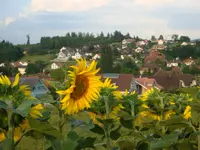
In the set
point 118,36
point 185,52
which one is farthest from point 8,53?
point 118,36

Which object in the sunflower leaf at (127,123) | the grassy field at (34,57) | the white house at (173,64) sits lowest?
the white house at (173,64)

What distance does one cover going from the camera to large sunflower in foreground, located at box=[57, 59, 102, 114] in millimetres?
1397

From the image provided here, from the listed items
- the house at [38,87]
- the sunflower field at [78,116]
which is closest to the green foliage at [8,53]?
the house at [38,87]

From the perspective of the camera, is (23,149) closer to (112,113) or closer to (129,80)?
(112,113)

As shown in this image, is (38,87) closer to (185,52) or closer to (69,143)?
(69,143)

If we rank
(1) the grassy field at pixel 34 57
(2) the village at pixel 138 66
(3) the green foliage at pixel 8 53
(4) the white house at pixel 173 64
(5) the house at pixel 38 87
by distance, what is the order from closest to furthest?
(5) the house at pixel 38 87
(2) the village at pixel 138 66
(4) the white house at pixel 173 64
(3) the green foliage at pixel 8 53
(1) the grassy field at pixel 34 57

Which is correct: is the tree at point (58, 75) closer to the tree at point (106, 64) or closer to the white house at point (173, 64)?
the tree at point (106, 64)

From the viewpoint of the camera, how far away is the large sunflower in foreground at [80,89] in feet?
4.58

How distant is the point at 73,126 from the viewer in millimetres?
1483

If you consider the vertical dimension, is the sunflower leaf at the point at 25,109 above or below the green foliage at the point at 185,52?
above

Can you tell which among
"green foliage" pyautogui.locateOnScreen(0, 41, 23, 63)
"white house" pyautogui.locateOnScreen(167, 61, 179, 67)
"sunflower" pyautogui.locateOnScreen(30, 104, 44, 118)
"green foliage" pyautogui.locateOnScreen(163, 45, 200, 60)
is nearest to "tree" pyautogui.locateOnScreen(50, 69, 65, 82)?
"sunflower" pyautogui.locateOnScreen(30, 104, 44, 118)

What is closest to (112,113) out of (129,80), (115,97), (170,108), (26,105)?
(115,97)

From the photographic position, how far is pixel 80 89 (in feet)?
4.92

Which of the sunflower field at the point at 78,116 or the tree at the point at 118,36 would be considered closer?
the sunflower field at the point at 78,116
